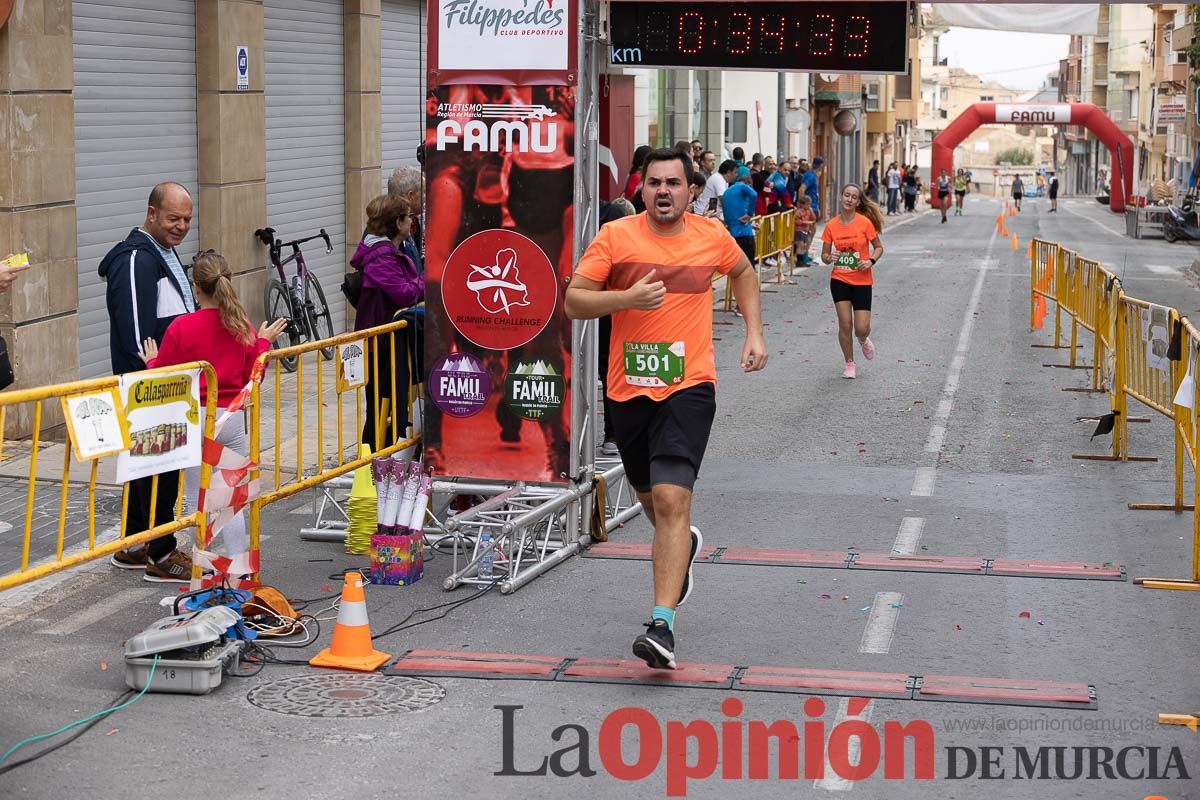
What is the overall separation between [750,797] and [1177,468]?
17.9ft

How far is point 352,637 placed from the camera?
6.90 metres

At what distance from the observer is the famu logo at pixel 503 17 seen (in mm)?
8641

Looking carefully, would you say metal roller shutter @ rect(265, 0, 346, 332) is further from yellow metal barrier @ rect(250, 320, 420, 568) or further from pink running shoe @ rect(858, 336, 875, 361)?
pink running shoe @ rect(858, 336, 875, 361)

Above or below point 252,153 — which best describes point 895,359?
below

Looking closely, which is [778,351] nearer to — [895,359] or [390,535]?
[895,359]

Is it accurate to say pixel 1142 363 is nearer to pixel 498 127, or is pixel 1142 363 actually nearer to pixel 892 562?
pixel 892 562

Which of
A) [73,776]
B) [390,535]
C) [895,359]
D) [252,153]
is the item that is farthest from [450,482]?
[895,359]

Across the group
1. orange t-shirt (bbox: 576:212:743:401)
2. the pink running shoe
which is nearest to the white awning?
the pink running shoe

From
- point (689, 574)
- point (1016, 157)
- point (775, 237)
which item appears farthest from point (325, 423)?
point (1016, 157)

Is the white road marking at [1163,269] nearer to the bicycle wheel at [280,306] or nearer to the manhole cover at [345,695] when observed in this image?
the bicycle wheel at [280,306]

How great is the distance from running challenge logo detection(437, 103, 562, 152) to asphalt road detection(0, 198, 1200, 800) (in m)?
2.26

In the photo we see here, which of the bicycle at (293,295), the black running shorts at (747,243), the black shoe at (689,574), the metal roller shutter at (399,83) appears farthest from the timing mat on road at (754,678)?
the black running shorts at (747,243)

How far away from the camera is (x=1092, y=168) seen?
12025 cm

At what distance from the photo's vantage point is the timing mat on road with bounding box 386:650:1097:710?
21.4ft
